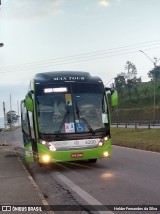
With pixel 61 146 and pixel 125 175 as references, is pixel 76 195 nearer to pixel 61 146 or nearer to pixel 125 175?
pixel 125 175

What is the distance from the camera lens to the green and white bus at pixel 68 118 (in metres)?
13.9

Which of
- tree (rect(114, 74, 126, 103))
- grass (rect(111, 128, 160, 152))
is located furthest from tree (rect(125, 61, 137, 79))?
grass (rect(111, 128, 160, 152))

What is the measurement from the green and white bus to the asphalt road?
0.71m

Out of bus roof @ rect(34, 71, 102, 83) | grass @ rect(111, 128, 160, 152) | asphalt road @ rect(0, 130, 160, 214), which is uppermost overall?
bus roof @ rect(34, 71, 102, 83)

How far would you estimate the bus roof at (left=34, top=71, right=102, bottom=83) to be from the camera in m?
14.8

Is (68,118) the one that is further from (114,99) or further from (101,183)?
(101,183)

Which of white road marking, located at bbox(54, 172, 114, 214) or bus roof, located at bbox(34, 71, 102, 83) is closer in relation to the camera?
white road marking, located at bbox(54, 172, 114, 214)

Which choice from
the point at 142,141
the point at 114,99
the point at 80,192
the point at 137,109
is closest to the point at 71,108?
the point at 114,99

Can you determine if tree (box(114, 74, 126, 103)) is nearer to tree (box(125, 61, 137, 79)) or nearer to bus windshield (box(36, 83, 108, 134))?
tree (box(125, 61, 137, 79))

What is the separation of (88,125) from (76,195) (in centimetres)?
489

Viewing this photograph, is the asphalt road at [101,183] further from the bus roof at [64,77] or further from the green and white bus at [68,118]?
the bus roof at [64,77]

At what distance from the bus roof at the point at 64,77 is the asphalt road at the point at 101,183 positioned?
3.15 meters

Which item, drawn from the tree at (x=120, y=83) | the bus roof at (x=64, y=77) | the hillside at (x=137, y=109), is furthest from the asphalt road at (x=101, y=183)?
the tree at (x=120, y=83)

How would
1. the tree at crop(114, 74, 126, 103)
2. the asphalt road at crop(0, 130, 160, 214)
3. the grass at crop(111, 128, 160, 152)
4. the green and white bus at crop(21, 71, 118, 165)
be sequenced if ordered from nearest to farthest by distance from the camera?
the asphalt road at crop(0, 130, 160, 214), the green and white bus at crop(21, 71, 118, 165), the grass at crop(111, 128, 160, 152), the tree at crop(114, 74, 126, 103)
